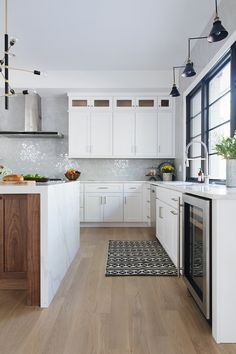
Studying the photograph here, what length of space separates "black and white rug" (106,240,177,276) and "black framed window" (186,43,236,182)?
1.12 metres

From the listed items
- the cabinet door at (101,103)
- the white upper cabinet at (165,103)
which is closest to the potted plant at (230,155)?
the white upper cabinet at (165,103)

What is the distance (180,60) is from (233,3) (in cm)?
198

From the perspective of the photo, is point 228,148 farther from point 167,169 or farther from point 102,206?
point 102,206

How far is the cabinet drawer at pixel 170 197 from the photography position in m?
2.47

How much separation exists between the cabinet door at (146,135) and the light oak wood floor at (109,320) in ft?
9.88

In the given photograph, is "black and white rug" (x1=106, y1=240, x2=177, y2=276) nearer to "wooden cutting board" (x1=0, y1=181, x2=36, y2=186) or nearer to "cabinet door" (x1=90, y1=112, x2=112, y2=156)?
"wooden cutting board" (x1=0, y1=181, x2=36, y2=186)

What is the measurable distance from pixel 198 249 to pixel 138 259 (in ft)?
4.37

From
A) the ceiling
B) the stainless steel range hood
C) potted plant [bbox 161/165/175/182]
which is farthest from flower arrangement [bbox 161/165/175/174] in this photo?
the stainless steel range hood

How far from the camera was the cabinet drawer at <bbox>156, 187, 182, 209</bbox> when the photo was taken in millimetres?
2471

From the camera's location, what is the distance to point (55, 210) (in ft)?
7.29

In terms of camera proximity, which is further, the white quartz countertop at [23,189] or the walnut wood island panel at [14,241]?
the walnut wood island panel at [14,241]

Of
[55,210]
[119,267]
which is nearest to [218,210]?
[55,210]

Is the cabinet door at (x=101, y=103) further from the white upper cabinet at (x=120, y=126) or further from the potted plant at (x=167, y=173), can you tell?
the potted plant at (x=167, y=173)

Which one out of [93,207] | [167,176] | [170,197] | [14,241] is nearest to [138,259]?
[170,197]
